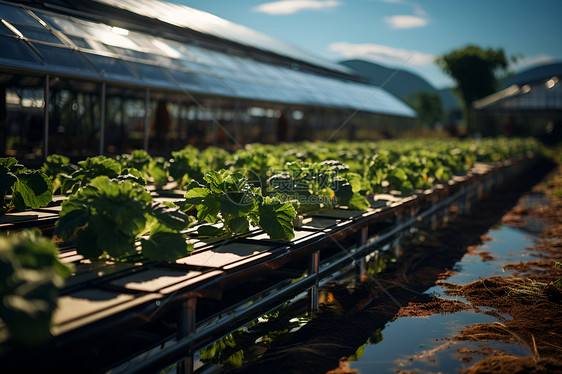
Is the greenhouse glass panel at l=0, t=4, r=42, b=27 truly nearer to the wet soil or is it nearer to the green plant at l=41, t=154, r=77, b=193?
the green plant at l=41, t=154, r=77, b=193

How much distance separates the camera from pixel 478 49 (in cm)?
6091

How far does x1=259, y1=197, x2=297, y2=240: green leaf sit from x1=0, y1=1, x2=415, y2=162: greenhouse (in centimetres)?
629

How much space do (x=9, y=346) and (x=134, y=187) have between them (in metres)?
1.63

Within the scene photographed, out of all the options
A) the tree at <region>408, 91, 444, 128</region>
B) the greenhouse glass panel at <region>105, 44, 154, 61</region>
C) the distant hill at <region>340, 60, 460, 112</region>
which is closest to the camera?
the greenhouse glass panel at <region>105, 44, 154, 61</region>

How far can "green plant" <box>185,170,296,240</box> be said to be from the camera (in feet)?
13.1

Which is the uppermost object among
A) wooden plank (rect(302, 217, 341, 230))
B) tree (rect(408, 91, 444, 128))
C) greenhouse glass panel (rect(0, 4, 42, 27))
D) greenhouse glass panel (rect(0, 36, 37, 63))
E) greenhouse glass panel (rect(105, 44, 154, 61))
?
tree (rect(408, 91, 444, 128))

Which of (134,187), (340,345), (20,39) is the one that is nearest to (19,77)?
(20,39)

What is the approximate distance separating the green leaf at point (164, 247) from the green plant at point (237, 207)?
0.81 m

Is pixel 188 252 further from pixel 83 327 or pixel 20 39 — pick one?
pixel 20 39

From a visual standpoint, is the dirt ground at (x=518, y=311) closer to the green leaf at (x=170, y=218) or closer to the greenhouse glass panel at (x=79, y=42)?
the green leaf at (x=170, y=218)

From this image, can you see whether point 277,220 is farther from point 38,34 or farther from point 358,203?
point 38,34

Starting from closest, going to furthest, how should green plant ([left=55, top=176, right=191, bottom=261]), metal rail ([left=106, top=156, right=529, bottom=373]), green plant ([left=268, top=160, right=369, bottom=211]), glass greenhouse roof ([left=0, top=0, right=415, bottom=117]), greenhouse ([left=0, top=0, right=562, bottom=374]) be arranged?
greenhouse ([left=0, top=0, right=562, bottom=374]) < metal rail ([left=106, top=156, right=529, bottom=373]) < green plant ([left=55, top=176, right=191, bottom=261]) < green plant ([left=268, top=160, right=369, bottom=211]) < glass greenhouse roof ([left=0, top=0, right=415, bottom=117])

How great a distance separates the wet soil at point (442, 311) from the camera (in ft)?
10.8

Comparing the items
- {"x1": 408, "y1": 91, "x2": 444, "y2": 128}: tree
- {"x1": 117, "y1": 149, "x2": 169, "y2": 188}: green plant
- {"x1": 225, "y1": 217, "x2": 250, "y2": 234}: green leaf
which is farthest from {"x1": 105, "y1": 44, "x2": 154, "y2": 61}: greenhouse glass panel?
{"x1": 408, "y1": 91, "x2": 444, "y2": 128}: tree
